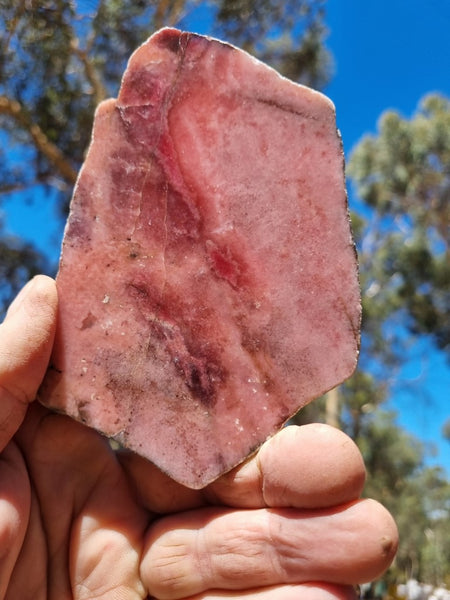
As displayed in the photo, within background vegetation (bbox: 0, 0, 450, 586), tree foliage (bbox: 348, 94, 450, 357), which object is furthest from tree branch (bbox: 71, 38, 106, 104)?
tree foliage (bbox: 348, 94, 450, 357)

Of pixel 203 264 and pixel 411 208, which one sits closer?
pixel 203 264

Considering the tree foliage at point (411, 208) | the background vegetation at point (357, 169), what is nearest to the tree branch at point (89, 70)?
the background vegetation at point (357, 169)

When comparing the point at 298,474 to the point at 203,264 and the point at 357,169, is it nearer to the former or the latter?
the point at 203,264

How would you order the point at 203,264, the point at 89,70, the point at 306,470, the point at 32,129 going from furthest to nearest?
the point at 89,70 < the point at 32,129 < the point at 203,264 < the point at 306,470

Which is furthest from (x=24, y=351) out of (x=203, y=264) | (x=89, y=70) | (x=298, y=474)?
(x=89, y=70)

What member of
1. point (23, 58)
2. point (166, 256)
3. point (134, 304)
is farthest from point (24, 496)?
point (23, 58)

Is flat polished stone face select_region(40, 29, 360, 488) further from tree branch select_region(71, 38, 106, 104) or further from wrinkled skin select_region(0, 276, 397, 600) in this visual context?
tree branch select_region(71, 38, 106, 104)
